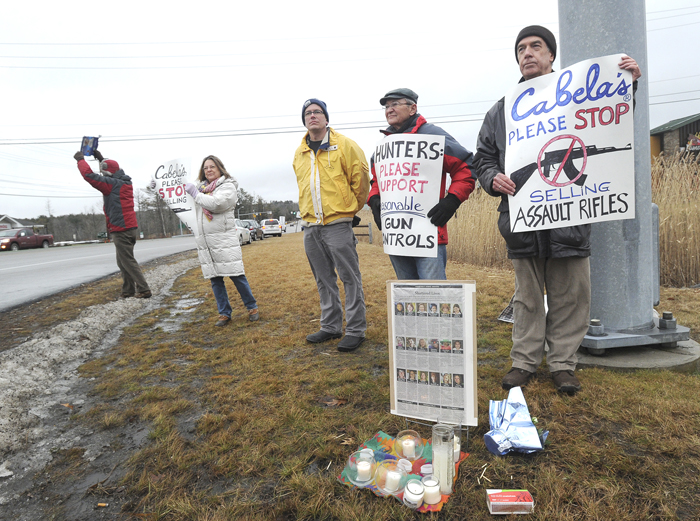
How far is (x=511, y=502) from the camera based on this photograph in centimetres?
162

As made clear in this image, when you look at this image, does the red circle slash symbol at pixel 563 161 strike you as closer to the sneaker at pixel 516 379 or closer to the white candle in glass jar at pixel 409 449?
the sneaker at pixel 516 379

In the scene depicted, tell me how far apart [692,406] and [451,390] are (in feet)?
4.61

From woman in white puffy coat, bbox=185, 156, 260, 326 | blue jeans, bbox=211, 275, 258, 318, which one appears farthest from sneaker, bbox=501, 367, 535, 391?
blue jeans, bbox=211, 275, 258, 318

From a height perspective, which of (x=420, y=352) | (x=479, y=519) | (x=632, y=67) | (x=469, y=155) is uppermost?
(x=632, y=67)

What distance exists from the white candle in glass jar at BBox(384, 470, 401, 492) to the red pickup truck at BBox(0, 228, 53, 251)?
36.6 metres

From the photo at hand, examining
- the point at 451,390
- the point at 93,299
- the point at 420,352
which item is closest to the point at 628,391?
the point at 451,390

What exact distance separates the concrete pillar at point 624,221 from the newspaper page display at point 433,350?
5.09 feet

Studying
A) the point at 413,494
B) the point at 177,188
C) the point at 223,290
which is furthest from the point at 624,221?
the point at 177,188

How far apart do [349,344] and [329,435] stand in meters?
1.52

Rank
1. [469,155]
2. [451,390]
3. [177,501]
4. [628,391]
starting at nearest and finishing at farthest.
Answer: [177,501]
[451,390]
[628,391]
[469,155]

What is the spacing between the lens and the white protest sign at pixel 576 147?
2.40 meters

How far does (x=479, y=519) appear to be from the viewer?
1.64 m

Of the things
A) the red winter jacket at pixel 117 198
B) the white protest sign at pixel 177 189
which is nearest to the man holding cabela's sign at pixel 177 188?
the white protest sign at pixel 177 189

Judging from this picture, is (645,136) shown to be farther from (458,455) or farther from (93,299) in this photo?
(93,299)
